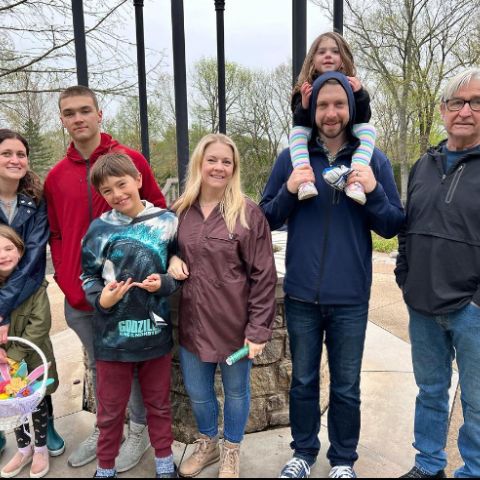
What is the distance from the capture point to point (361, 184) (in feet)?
5.71

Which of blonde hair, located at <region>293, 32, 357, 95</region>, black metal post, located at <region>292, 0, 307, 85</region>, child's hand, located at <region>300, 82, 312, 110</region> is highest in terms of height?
black metal post, located at <region>292, 0, 307, 85</region>

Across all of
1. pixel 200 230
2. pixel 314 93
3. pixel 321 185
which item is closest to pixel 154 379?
pixel 200 230

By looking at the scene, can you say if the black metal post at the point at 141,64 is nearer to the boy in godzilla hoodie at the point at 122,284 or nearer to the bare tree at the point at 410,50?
the boy in godzilla hoodie at the point at 122,284

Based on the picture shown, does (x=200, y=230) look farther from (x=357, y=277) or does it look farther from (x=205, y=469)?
(x=205, y=469)

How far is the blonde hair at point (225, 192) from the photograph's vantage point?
194cm

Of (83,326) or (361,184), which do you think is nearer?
(361,184)

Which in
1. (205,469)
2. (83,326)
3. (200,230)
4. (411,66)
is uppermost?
(411,66)

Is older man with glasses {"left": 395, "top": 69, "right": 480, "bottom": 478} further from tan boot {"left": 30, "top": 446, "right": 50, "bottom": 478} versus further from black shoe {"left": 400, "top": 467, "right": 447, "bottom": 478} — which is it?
tan boot {"left": 30, "top": 446, "right": 50, "bottom": 478}

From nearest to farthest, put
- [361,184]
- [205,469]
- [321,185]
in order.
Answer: [361,184], [321,185], [205,469]

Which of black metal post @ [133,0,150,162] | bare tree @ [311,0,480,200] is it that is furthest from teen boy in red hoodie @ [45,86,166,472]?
bare tree @ [311,0,480,200]

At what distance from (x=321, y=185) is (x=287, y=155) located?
0.26m

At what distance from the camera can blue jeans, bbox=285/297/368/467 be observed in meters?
1.90

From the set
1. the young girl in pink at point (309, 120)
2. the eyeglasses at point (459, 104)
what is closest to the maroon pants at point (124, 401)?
the young girl in pink at point (309, 120)

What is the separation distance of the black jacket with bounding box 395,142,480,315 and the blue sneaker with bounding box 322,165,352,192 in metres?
→ 0.37
